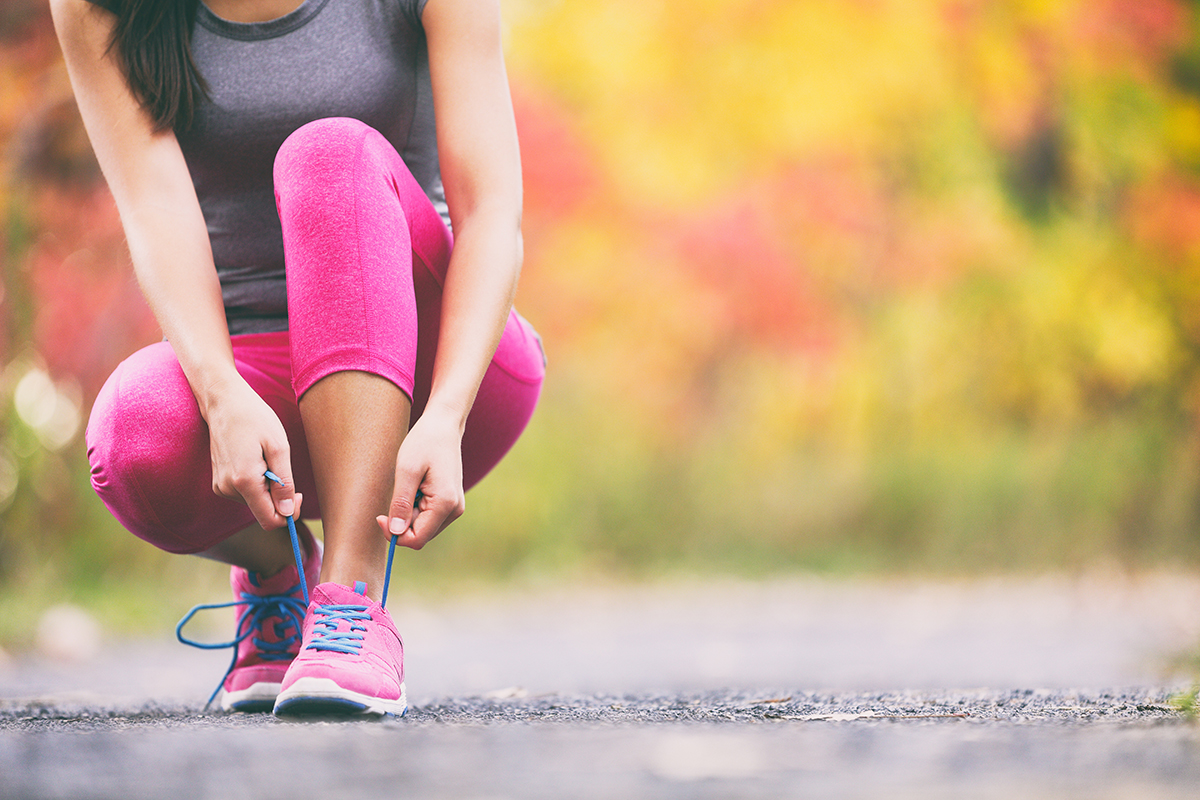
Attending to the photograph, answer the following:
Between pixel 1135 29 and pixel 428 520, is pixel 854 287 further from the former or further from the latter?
pixel 428 520

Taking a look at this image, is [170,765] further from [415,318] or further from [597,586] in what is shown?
[597,586]

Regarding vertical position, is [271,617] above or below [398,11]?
below

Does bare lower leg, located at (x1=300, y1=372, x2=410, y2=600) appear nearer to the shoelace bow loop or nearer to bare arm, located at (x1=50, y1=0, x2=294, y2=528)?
bare arm, located at (x1=50, y1=0, x2=294, y2=528)

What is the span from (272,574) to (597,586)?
172 inches

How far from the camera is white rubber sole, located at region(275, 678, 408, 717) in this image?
97 centimetres

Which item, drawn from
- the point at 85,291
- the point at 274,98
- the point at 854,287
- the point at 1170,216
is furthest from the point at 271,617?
the point at 1170,216

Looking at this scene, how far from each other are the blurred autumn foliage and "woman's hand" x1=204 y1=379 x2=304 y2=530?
4.49 m

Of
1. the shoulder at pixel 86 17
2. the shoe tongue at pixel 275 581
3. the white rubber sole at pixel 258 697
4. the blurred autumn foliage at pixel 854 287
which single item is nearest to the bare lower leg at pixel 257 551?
the shoe tongue at pixel 275 581

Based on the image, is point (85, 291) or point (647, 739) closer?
point (647, 739)

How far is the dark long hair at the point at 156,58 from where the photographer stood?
49.1 inches

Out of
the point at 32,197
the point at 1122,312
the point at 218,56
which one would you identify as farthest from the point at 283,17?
the point at 1122,312

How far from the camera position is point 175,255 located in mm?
1208

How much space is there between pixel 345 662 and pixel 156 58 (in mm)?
712

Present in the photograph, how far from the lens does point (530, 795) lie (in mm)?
682
